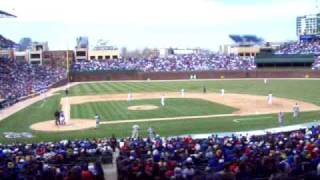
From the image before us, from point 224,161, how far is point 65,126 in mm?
24471

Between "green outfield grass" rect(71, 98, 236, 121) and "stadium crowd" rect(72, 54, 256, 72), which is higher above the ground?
"stadium crowd" rect(72, 54, 256, 72)

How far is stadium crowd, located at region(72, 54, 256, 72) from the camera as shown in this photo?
104 metres

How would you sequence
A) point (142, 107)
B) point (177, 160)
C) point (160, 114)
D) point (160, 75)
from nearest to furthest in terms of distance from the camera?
point (177, 160), point (160, 114), point (142, 107), point (160, 75)

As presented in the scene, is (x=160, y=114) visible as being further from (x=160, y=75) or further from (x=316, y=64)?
(x=316, y=64)

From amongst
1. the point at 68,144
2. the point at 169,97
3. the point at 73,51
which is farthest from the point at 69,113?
the point at 73,51

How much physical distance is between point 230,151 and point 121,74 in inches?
3251

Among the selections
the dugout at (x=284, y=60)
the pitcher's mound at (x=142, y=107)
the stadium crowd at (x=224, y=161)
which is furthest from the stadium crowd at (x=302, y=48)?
the stadium crowd at (x=224, y=161)

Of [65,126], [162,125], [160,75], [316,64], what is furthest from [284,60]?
[65,126]

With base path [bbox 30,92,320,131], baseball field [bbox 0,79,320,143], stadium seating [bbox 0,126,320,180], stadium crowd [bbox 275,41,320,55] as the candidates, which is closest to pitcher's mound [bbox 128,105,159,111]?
baseball field [bbox 0,79,320,143]

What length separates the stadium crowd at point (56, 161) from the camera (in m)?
15.3

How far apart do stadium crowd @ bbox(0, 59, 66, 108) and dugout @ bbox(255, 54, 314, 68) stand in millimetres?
43146

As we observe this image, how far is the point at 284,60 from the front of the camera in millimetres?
104438

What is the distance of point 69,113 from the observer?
4688 centimetres

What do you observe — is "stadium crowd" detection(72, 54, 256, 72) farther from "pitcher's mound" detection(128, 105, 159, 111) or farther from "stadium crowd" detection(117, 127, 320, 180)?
"stadium crowd" detection(117, 127, 320, 180)
